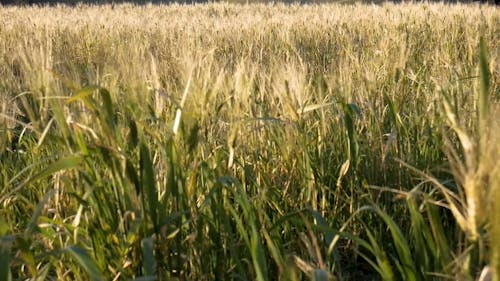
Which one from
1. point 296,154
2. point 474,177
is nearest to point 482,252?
point 474,177

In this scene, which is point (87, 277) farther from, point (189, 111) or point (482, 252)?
point (482, 252)

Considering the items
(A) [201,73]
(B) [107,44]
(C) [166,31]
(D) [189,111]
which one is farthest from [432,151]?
(C) [166,31]

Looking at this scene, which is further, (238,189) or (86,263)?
(238,189)

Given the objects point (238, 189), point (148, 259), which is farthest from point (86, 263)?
point (238, 189)

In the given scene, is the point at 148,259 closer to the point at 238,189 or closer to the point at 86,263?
the point at 86,263

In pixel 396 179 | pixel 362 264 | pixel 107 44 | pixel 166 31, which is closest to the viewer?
pixel 362 264

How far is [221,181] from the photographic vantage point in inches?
40.6

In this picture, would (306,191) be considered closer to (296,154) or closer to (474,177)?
(296,154)

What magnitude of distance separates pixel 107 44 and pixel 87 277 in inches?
139

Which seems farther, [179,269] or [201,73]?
[201,73]

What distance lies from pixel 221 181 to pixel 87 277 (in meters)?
0.34

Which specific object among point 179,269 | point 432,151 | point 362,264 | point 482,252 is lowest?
point 362,264

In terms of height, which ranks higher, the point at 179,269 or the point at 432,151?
the point at 432,151

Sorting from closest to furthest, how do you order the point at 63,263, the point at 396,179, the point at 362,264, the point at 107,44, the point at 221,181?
the point at 221,181 → the point at 63,263 → the point at 362,264 → the point at 396,179 → the point at 107,44
